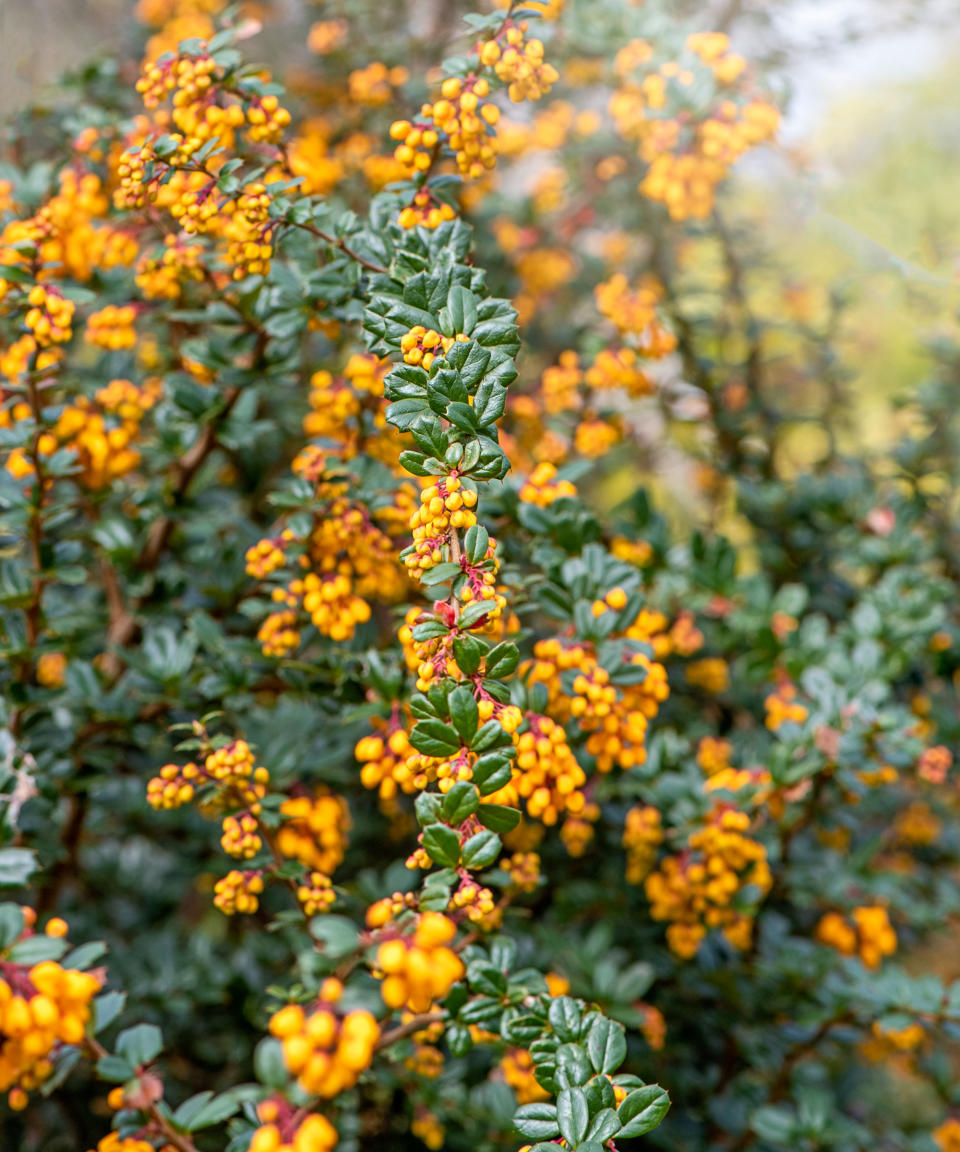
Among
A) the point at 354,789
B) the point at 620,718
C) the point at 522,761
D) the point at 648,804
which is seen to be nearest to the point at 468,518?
the point at 522,761

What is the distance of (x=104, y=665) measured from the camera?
146 cm

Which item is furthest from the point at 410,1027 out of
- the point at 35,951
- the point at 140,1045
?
the point at 35,951

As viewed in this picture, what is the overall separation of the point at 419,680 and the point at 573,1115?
1.36 feet

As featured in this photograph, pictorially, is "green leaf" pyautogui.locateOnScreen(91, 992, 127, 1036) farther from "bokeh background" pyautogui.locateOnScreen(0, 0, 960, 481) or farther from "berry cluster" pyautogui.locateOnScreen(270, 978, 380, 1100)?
"bokeh background" pyautogui.locateOnScreen(0, 0, 960, 481)

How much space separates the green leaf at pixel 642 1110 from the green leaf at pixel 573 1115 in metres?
0.03

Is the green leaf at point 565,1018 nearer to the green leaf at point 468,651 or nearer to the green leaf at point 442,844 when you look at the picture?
the green leaf at point 442,844

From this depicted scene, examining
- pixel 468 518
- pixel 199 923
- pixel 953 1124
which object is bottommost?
pixel 199 923

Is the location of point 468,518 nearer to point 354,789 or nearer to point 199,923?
point 354,789

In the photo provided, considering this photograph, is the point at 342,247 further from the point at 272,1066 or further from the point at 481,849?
the point at 272,1066

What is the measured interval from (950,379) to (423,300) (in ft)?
6.05

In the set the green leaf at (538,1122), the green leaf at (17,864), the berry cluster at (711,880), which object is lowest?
the berry cluster at (711,880)

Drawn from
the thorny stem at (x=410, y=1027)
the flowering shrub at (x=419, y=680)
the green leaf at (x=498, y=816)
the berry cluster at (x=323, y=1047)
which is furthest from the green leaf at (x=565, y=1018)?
the berry cluster at (x=323, y=1047)

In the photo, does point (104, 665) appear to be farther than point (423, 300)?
Yes

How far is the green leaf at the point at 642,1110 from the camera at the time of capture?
2.52 feet
